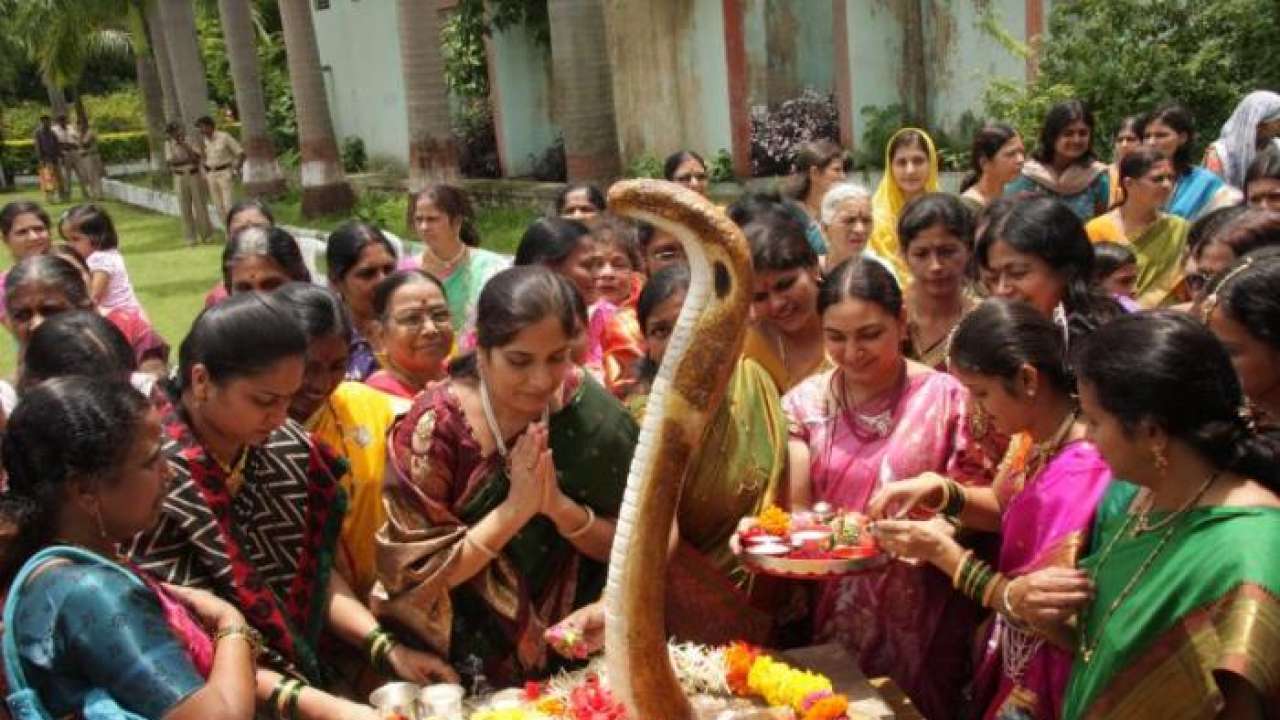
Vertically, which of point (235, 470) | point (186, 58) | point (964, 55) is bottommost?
point (235, 470)

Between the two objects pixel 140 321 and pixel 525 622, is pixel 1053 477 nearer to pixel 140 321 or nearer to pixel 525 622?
pixel 525 622

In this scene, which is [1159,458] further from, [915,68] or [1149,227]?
[915,68]

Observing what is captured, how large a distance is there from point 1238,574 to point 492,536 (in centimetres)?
158

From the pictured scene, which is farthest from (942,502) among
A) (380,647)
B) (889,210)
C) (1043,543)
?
(889,210)

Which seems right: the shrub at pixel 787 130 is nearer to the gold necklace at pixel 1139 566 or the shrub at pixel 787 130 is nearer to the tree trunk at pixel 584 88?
the tree trunk at pixel 584 88

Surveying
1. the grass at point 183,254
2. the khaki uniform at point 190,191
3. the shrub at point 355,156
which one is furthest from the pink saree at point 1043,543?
the shrub at point 355,156

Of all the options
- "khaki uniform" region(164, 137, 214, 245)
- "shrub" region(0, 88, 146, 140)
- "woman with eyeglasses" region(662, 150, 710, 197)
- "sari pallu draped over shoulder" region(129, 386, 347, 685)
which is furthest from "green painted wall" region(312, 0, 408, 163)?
"sari pallu draped over shoulder" region(129, 386, 347, 685)

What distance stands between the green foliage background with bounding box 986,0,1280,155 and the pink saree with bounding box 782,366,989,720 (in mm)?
7554

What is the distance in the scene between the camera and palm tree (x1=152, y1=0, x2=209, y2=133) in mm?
19438

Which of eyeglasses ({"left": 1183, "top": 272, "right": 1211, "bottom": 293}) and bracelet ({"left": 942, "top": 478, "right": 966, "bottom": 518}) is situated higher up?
eyeglasses ({"left": 1183, "top": 272, "right": 1211, "bottom": 293})

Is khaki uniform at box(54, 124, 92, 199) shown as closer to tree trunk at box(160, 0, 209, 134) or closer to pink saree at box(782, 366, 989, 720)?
tree trunk at box(160, 0, 209, 134)

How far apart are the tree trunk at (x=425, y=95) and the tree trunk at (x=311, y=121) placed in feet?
10.8

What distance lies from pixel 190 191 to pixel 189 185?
0.38ft

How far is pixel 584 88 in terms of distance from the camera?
1244 cm
